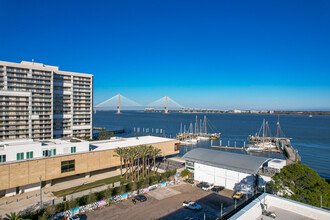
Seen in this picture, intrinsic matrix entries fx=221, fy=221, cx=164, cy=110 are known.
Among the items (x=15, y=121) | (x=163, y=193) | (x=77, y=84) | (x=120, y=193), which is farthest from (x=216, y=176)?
(x=77, y=84)

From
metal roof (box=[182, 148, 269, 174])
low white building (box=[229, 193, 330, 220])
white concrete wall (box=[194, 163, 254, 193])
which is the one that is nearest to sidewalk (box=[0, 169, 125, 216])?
white concrete wall (box=[194, 163, 254, 193])

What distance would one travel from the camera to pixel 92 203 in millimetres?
24141

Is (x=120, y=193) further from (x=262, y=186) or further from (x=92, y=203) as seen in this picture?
(x=262, y=186)

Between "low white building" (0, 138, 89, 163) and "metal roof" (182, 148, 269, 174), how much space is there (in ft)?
58.2

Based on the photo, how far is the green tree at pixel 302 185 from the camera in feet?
59.1

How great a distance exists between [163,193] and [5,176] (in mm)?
19383

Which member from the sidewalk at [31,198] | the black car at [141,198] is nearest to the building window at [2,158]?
the sidewalk at [31,198]

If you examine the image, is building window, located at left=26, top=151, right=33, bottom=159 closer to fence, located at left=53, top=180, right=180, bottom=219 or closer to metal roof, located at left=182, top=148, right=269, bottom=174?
fence, located at left=53, top=180, right=180, bottom=219

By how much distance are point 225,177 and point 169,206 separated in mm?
10144

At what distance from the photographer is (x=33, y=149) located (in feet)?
99.6

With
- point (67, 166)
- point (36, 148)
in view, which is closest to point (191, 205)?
point (67, 166)

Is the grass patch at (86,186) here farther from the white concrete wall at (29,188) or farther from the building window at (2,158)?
the building window at (2,158)

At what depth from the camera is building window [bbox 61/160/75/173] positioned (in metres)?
31.7

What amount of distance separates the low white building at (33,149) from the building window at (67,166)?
83.0 inches
